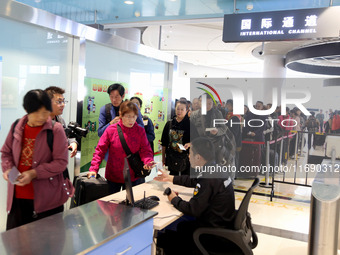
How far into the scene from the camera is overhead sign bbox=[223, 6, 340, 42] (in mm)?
4508

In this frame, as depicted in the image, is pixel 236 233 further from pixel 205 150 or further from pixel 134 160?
pixel 134 160

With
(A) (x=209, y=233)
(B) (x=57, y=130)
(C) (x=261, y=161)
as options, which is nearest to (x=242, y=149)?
(C) (x=261, y=161)

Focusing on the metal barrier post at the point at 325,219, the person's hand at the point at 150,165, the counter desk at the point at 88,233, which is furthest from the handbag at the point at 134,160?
the metal barrier post at the point at 325,219

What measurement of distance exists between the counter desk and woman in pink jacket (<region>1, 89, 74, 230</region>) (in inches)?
10.0

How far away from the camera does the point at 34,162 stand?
2.45m

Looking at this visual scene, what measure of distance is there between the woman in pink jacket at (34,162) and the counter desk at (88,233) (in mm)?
253

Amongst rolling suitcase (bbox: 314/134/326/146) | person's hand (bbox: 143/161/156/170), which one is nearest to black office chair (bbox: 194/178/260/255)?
person's hand (bbox: 143/161/156/170)

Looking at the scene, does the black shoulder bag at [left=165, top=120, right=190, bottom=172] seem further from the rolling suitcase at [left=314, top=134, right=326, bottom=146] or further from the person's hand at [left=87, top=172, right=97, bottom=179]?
the rolling suitcase at [left=314, top=134, right=326, bottom=146]

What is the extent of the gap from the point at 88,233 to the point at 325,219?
2404mm

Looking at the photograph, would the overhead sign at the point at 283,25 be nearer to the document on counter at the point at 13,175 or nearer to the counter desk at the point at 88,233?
the counter desk at the point at 88,233

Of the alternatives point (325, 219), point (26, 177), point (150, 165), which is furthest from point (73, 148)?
point (325, 219)

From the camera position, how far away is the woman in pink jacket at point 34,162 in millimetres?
2416

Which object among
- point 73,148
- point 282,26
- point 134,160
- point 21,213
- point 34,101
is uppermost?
point 282,26

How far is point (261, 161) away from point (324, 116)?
1.73 meters
